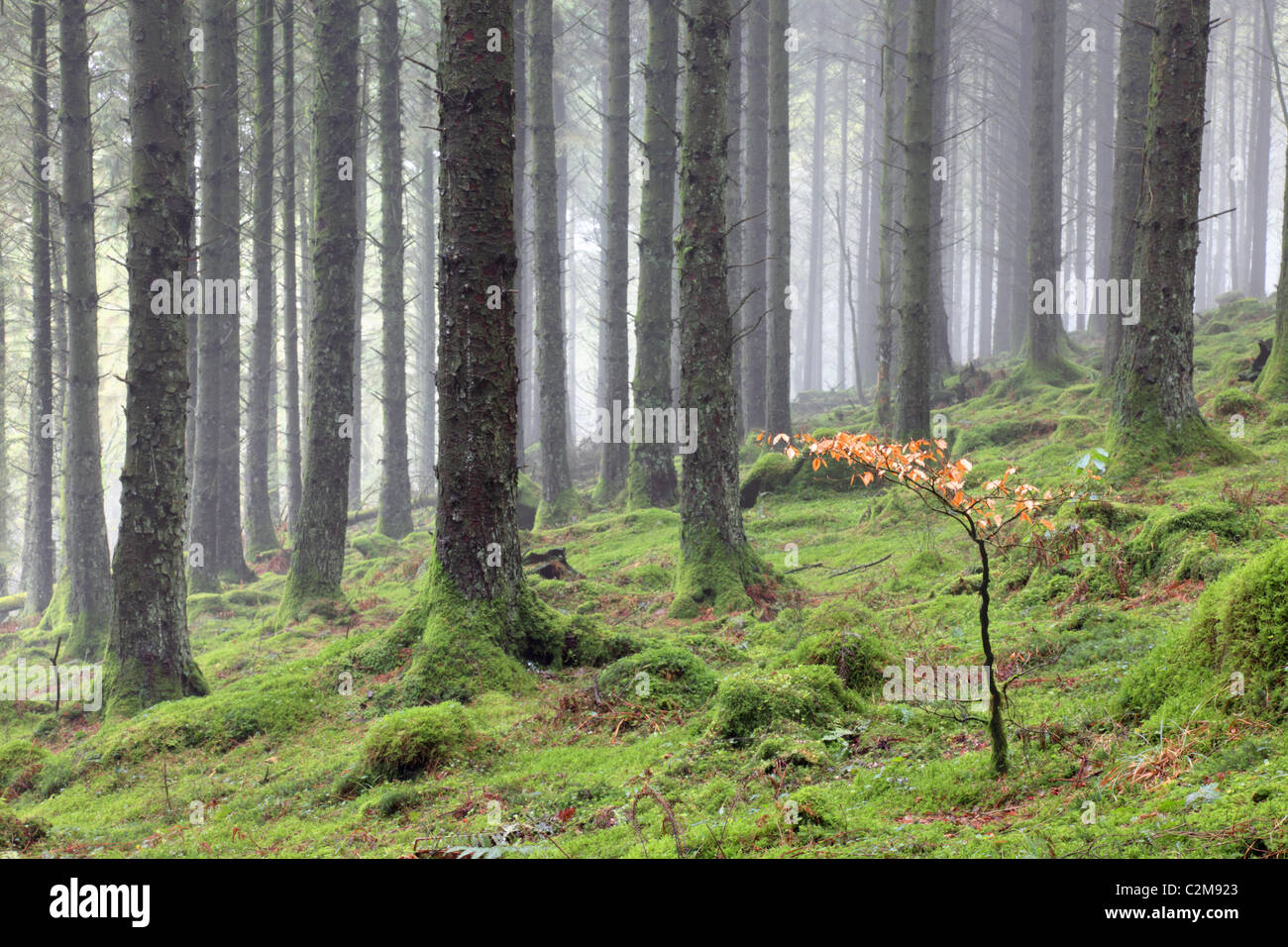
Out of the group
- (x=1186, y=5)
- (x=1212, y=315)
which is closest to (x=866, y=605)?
(x=1186, y=5)

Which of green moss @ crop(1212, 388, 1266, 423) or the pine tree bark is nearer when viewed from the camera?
green moss @ crop(1212, 388, 1266, 423)

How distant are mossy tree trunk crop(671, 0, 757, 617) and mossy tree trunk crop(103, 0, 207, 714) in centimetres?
500

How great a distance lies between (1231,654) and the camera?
414 cm

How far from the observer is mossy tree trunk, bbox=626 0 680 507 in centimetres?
1514

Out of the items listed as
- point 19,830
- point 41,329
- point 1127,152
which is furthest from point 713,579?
point 41,329

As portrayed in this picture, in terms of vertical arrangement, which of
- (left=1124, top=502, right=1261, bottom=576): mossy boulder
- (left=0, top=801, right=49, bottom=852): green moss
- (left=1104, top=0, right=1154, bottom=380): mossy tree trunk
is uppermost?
(left=1104, top=0, right=1154, bottom=380): mossy tree trunk

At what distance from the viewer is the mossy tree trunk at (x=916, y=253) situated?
13.0m

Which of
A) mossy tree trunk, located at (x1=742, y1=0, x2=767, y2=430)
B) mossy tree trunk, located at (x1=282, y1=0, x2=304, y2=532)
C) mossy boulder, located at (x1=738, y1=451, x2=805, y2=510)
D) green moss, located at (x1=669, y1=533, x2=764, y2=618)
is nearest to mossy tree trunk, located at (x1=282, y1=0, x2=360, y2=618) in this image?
mossy tree trunk, located at (x1=282, y1=0, x2=304, y2=532)

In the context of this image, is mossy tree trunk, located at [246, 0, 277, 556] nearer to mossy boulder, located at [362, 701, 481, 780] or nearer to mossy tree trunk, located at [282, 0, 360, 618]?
mossy tree trunk, located at [282, 0, 360, 618]

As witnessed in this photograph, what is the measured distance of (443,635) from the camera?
23.4 feet

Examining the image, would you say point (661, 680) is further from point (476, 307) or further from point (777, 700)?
point (476, 307)

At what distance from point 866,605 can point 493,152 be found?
5.51 meters

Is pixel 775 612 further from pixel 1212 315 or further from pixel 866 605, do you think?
pixel 1212 315

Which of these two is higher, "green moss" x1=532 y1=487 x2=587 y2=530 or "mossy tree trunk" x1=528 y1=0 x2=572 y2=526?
"mossy tree trunk" x1=528 y1=0 x2=572 y2=526
